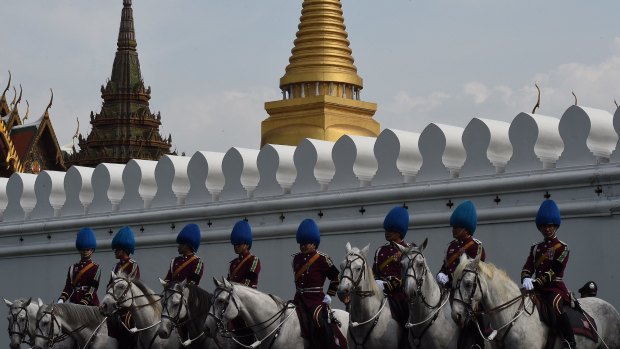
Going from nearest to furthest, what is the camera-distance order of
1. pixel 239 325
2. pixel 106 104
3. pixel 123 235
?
pixel 239 325
pixel 123 235
pixel 106 104

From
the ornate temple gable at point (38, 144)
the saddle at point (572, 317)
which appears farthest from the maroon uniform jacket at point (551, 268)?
the ornate temple gable at point (38, 144)

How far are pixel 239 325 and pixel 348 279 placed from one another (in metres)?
1.95

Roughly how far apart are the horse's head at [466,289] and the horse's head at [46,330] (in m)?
5.33

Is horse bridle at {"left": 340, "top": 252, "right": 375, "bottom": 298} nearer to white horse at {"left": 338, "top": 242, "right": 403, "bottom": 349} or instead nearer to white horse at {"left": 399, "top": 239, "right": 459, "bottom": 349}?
white horse at {"left": 338, "top": 242, "right": 403, "bottom": 349}

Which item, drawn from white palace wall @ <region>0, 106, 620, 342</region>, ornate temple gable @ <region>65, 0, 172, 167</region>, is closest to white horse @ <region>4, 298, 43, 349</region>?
white palace wall @ <region>0, 106, 620, 342</region>

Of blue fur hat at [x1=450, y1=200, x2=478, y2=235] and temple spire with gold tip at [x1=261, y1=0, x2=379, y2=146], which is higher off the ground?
temple spire with gold tip at [x1=261, y1=0, x2=379, y2=146]

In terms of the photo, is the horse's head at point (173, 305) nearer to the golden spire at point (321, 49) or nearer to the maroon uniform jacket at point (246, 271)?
the maroon uniform jacket at point (246, 271)

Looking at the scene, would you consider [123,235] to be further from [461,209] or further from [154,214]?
[461,209]

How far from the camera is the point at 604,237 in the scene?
15773 millimetres

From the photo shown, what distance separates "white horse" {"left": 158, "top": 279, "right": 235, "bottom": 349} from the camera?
14891mm

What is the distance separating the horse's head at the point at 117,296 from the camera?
1539 cm

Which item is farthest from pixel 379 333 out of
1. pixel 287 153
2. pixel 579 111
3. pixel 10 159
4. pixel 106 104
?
pixel 106 104

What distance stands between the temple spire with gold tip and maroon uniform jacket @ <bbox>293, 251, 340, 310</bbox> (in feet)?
42.4

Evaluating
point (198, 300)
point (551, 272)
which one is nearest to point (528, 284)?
point (551, 272)
